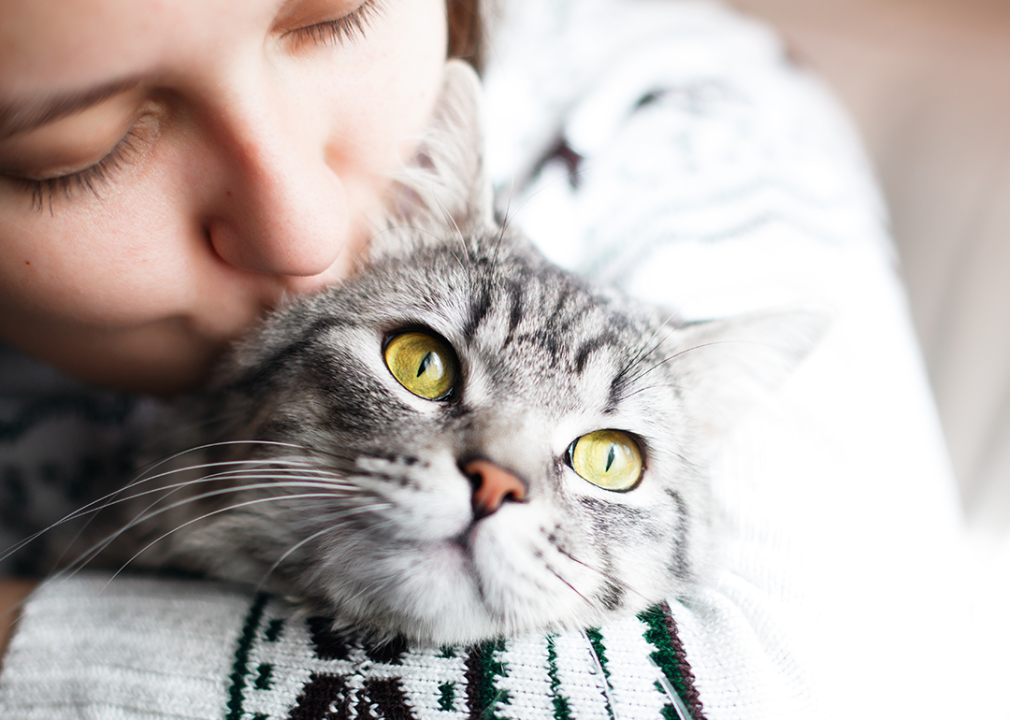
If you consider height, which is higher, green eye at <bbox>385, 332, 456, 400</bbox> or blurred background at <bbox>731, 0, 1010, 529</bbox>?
blurred background at <bbox>731, 0, 1010, 529</bbox>

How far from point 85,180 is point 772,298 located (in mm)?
936

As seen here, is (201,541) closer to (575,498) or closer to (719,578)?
(575,498)

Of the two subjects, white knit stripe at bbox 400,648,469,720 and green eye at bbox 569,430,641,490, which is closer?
white knit stripe at bbox 400,648,469,720

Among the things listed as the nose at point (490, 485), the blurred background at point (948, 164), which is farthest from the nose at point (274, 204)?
the blurred background at point (948, 164)

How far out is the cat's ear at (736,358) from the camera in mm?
816

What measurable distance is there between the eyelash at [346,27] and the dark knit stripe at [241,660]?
1.94 ft

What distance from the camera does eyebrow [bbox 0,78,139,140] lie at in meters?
0.44

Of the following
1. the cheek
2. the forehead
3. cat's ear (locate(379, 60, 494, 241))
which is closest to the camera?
the forehead

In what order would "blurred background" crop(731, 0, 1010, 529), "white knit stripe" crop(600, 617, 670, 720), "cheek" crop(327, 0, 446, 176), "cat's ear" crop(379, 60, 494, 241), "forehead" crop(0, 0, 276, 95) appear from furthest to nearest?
1. "blurred background" crop(731, 0, 1010, 529)
2. "cat's ear" crop(379, 60, 494, 241)
3. "cheek" crop(327, 0, 446, 176)
4. "white knit stripe" crop(600, 617, 670, 720)
5. "forehead" crop(0, 0, 276, 95)

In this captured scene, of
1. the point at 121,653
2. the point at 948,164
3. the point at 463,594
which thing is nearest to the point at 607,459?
the point at 463,594

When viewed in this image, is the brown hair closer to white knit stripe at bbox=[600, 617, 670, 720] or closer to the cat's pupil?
the cat's pupil

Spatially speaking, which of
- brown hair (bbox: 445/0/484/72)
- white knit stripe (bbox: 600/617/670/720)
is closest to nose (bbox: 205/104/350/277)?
brown hair (bbox: 445/0/484/72)

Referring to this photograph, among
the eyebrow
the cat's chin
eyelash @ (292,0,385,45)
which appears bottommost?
the cat's chin

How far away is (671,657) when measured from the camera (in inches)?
21.8
